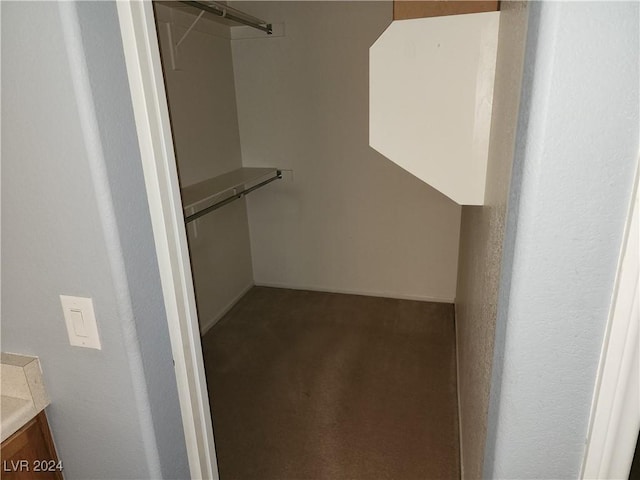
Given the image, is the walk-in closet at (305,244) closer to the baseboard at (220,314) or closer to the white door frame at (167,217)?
the baseboard at (220,314)

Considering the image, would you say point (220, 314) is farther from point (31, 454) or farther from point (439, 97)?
point (439, 97)

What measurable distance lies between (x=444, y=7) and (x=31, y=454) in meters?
1.41

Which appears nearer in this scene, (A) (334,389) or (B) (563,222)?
(B) (563,222)

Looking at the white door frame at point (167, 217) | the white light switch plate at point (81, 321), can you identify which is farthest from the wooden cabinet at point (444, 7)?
the white light switch plate at point (81, 321)

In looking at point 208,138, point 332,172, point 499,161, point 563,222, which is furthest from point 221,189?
point 563,222

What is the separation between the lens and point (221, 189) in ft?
8.45

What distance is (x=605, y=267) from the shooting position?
66 centimetres

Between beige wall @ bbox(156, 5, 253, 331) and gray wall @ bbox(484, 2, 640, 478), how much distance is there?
2109 millimetres

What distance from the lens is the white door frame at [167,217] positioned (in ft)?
2.80

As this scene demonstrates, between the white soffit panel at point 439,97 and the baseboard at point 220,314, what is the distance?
2016mm

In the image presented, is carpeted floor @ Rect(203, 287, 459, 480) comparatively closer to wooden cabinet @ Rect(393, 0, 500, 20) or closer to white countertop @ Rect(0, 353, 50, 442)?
white countertop @ Rect(0, 353, 50, 442)

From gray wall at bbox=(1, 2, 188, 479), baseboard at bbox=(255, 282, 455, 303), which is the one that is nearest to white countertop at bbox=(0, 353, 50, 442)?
gray wall at bbox=(1, 2, 188, 479)

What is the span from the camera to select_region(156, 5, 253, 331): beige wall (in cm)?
261

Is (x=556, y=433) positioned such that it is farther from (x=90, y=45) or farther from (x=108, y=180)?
(x=90, y=45)
